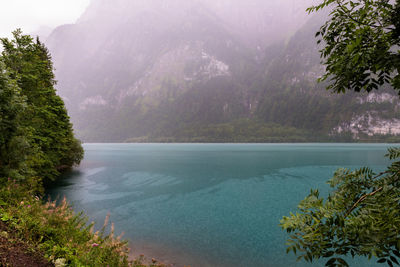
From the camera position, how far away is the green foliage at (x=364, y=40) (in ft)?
10.7

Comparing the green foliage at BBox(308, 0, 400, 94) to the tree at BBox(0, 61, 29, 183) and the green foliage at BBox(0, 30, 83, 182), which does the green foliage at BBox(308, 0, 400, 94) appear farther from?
the green foliage at BBox(0, 30, 83, 182)

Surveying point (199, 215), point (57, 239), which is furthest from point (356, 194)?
point (199, 215)

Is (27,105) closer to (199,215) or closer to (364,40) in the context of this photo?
(199,215)

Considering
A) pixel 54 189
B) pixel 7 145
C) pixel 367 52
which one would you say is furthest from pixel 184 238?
pixel 54 189

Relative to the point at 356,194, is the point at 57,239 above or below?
below

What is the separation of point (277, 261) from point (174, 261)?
7.83 metres

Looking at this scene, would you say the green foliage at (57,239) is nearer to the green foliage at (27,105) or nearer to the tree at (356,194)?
the green foliage at (27,105)

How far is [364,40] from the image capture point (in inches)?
141

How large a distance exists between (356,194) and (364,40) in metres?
3.20

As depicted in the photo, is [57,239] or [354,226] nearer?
[354,226]

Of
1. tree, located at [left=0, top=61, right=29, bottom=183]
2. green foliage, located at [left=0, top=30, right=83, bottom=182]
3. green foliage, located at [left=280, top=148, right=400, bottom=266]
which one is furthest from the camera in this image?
green foliage, located at [left=0, top=30, right=83, bottom=182]

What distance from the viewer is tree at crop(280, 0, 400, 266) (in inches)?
119

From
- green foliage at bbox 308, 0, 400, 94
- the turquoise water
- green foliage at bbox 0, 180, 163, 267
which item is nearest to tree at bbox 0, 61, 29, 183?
green foliage at bbox 0, 180, 163, 267

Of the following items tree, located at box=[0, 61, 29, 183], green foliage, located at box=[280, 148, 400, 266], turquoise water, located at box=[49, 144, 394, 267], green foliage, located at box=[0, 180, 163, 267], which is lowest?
turquoise water, located at box=[49, 144, 394, 267]
